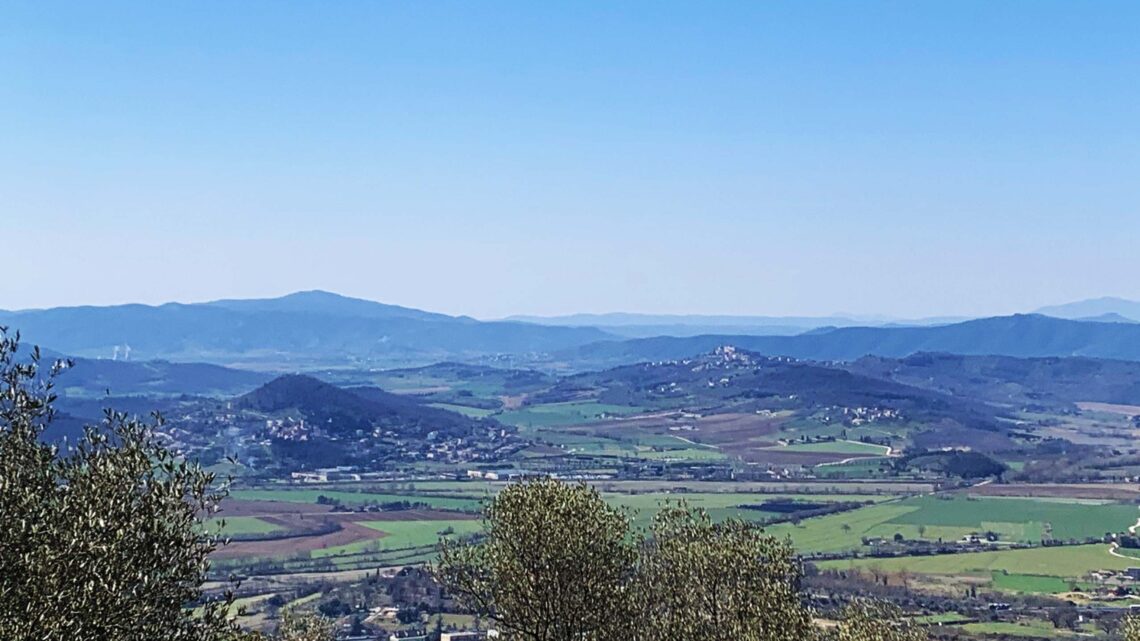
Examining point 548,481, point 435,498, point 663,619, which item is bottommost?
point 435,498

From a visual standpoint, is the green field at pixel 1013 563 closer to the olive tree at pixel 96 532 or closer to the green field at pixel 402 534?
the green field at pixel 402 534

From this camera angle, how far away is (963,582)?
78.2 meters

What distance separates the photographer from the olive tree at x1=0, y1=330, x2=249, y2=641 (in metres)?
12.6

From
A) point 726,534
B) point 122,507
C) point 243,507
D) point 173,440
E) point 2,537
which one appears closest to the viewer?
point 2,537

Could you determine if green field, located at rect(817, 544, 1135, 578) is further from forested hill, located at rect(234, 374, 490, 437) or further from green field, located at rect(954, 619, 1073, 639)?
forested hill, located at rect(234, 374, 490, 437)

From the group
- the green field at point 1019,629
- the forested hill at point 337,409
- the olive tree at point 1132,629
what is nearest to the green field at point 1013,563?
the green field at point 1019,629

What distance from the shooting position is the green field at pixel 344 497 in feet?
391

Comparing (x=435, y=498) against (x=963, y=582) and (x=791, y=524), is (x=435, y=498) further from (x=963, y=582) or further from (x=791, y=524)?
(x=963, y=582)

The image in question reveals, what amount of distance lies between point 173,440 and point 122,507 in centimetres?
Answer: 14782

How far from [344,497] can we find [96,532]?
115861 mm

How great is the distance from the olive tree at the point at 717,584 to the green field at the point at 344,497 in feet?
292

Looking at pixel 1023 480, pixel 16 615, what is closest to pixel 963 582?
pixel 1023 480

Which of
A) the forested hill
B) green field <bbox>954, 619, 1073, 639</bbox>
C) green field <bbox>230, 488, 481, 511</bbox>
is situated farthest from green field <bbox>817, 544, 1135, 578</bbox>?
the forested hill

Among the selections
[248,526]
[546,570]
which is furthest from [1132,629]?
[248,526]
